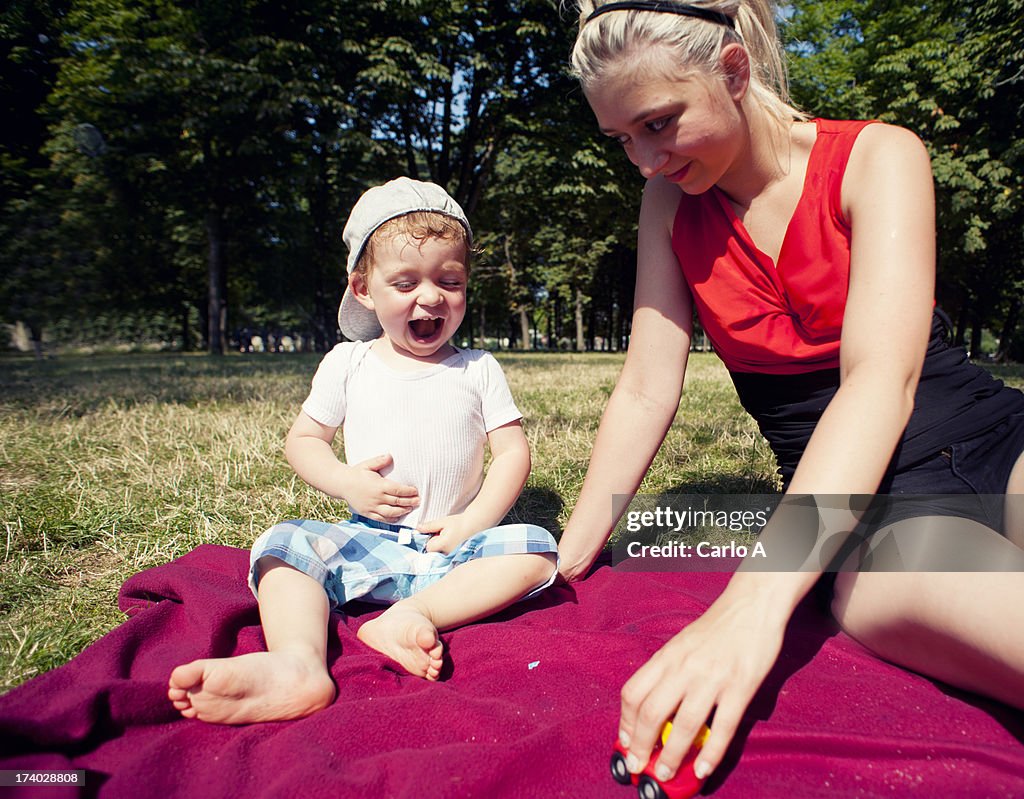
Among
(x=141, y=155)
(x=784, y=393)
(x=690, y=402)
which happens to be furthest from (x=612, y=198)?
(x=784, y=393)

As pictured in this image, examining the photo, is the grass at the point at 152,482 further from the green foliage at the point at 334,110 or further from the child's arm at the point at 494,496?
the green foliage at the point at 334,110

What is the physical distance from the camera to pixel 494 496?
88.3 inches

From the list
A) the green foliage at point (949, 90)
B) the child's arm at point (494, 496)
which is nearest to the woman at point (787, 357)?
the child's arm at point (494, 496)

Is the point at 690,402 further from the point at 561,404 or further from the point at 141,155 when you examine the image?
the point at 141,155

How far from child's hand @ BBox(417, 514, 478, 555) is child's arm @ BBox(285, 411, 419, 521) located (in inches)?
3.9

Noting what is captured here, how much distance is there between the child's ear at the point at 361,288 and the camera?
2408mm

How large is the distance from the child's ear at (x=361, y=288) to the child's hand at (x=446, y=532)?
83 centimetres

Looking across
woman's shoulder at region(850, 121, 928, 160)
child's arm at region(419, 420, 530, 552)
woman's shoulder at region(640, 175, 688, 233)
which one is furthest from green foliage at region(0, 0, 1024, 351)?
woman's shoulder at region(850, 121, 928, 160)

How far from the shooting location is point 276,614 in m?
1.71

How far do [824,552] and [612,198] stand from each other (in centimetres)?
1376

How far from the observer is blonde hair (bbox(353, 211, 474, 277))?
223 cm

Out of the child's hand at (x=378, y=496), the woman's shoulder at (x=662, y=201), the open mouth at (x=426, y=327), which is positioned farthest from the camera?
the open mouth at (x=426, y=327)

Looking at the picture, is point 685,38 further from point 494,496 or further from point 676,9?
point 494,496

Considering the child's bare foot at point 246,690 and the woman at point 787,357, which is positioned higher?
the woman at point 787,357
